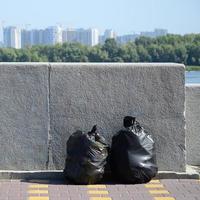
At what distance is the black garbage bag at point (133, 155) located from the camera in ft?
22.6

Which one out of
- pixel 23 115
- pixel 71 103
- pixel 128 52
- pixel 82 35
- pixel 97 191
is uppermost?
pixel 128 52

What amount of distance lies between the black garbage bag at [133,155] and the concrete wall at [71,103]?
211 mm

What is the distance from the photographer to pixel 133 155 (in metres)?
6.96

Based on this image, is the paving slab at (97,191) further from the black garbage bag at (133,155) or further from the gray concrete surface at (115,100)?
the gray concrete surface at (115,100)

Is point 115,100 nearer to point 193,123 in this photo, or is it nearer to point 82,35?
point 193,123

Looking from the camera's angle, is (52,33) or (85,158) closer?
(85,158)

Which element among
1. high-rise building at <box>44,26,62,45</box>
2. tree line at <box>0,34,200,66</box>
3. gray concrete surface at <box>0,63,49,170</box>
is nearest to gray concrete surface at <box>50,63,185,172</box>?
gray concrete surface at <box>0,63,49,170</box>

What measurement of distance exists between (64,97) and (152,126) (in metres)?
1.11

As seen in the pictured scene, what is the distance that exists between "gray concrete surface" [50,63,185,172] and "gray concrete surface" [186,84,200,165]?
18.7 inches

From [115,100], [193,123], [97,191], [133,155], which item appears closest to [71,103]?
[115,100]

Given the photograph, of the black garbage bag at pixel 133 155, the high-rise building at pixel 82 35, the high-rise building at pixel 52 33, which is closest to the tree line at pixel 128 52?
the black garbage bag at pixel 133 155

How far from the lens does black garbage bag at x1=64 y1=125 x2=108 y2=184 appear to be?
6816 millimetres

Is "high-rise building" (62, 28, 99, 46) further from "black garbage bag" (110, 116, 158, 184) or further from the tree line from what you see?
"black garbage bag" (110, 116, 158, 184)

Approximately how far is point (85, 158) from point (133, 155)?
563 mm
